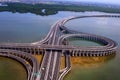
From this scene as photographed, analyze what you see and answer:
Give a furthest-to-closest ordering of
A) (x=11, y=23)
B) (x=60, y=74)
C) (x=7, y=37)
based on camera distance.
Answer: (x=11, y=23), (x=7, y=37), (x=60, y=74)

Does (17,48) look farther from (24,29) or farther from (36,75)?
(24,29)

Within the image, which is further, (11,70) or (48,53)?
(48,53)

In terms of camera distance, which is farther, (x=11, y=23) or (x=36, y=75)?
(x=11, y=23)

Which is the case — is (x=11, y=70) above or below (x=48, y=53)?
below

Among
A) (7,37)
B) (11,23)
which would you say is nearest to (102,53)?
(7,37)

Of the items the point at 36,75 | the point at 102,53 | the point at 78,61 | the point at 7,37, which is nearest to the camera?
the point at 36,75

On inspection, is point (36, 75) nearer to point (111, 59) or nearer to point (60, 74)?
point (60, 74)
